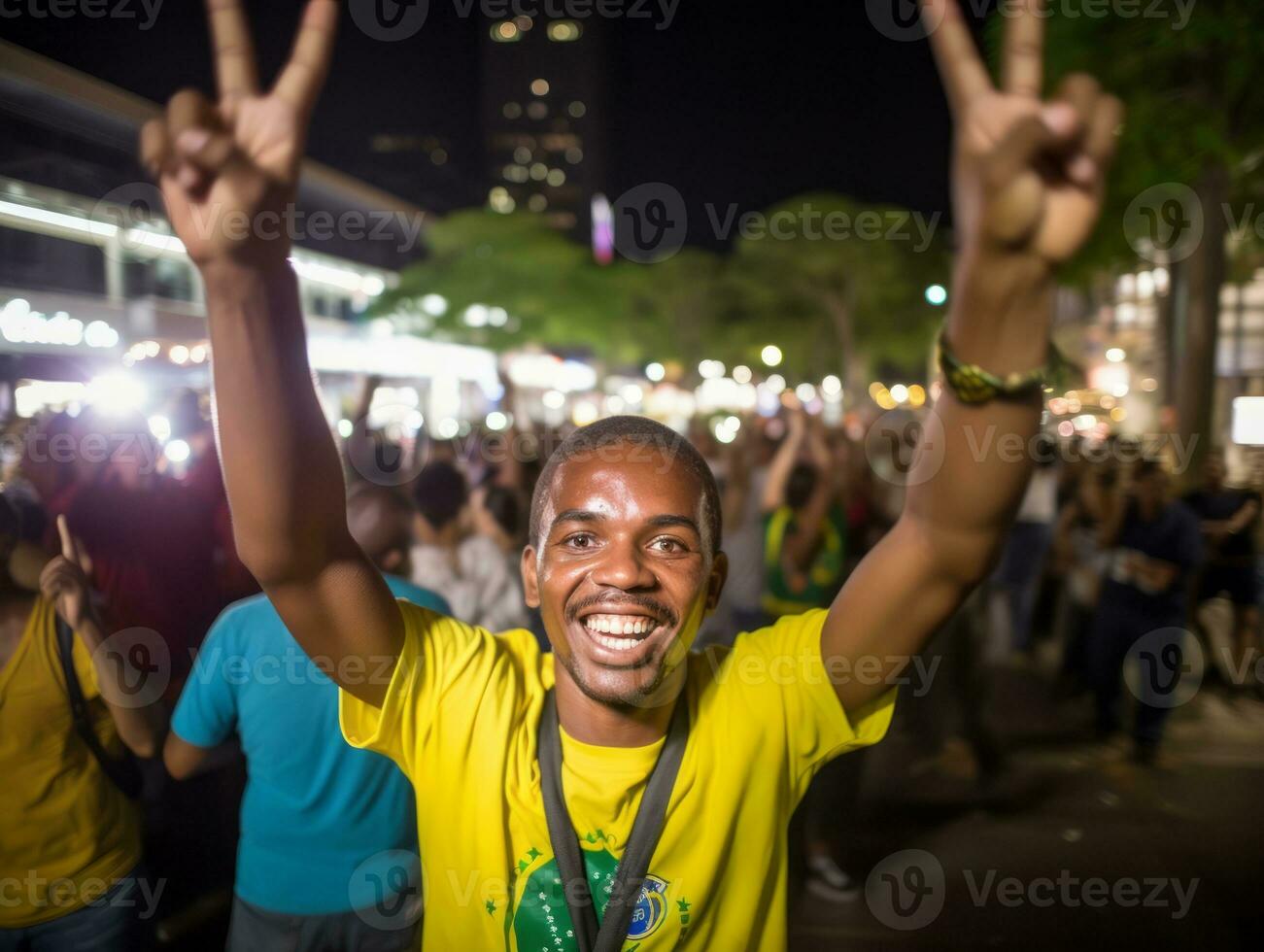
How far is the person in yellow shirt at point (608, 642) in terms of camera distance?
1337 mm

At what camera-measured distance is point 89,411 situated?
18.3 feet

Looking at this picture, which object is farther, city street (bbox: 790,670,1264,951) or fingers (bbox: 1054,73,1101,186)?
city street (bbox: 790,670,1264,951)

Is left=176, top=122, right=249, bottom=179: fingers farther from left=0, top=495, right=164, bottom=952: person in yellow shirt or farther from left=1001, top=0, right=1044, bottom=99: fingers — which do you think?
left=0, top=495, right=164, bottom=952: person in yellow shirt

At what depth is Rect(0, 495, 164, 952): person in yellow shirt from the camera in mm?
2818

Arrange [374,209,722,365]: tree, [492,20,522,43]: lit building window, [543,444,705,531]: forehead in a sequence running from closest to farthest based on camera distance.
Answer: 1. [543,444,705,531]: forehead
2. [374,209,722,365]: tree
3. [492,20,522,43]: lit building window

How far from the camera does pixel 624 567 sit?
67.6 inches

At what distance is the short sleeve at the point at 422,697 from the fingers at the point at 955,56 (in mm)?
1228

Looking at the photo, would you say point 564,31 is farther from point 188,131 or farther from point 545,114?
point 188,131

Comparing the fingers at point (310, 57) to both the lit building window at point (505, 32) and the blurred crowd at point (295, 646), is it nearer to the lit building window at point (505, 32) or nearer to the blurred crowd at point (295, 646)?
the blurred crowd at point (295, 646)

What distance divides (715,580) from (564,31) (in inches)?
4346

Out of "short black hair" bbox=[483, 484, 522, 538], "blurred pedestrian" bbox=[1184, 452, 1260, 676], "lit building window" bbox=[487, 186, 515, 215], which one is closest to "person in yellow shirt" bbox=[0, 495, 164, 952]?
"short black hair" bbox=[483, 484, 522, 538]

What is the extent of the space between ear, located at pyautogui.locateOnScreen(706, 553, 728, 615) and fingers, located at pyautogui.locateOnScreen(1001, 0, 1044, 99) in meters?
0.97

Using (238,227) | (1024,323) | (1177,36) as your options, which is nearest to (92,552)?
(238,227)

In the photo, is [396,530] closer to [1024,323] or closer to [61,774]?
[61,774]
